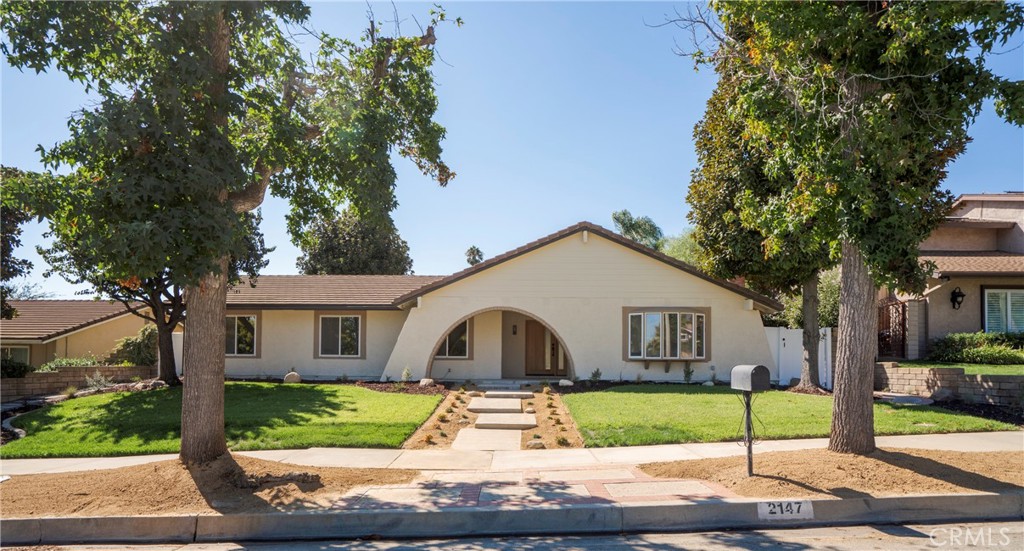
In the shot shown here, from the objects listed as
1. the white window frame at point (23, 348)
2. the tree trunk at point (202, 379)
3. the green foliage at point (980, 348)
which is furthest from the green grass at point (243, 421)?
the green foliage at point (980, 348)

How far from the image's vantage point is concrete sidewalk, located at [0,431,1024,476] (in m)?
9.05

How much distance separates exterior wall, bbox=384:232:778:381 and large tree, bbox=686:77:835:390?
125 cm

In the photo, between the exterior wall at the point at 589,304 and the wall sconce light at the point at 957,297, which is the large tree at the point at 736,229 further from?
the wall sconce light at the point at 957,297

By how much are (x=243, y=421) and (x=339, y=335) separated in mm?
8072

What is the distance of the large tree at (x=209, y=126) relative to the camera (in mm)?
7031

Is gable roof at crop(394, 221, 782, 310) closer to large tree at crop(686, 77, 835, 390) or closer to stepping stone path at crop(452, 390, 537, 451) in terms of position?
large tree at crop(686, 77, 835, 390)

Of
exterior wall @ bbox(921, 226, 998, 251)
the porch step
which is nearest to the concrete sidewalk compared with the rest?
the porch step

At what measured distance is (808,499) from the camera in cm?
670

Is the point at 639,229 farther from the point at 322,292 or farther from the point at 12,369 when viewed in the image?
the point at 12,369

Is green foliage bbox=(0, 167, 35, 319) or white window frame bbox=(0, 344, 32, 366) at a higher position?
green foliage bbox=(0, 167, 35, 319)

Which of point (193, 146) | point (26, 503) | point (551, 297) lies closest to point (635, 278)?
point (551, 297)

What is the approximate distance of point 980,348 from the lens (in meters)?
18.0

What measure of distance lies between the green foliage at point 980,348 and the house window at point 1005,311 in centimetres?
93

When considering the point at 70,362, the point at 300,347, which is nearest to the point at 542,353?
the point at 300,347
